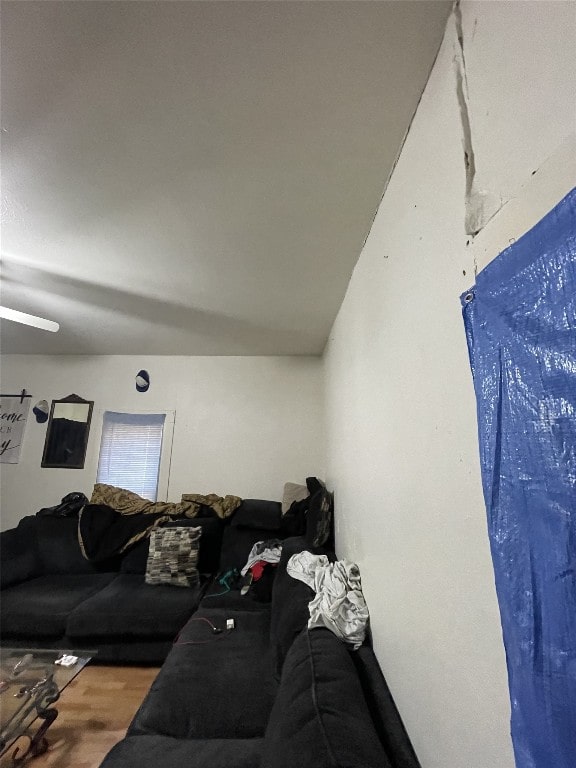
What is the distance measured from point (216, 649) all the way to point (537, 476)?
1983 millimetres

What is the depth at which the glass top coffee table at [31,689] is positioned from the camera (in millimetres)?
1483

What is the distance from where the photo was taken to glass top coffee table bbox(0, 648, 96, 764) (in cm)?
148

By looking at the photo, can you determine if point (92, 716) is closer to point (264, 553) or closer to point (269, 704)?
point (269, 704)

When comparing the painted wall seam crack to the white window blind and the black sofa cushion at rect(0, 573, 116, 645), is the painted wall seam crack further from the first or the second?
the white window blind

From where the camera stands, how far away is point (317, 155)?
4.06 feet

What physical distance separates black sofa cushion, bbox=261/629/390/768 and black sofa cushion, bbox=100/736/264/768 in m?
0.22

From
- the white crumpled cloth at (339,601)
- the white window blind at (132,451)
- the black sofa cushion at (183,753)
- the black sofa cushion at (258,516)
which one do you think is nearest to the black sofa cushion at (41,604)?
the white window blind at (132,451)

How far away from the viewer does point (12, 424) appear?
3.65 metres

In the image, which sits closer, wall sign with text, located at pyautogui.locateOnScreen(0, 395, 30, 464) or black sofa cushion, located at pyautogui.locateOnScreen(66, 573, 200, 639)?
black sofa cushion, located at pyautogui.locateOnScreen(66, 573, 200, 639)

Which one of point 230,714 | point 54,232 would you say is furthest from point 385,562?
point 54,232

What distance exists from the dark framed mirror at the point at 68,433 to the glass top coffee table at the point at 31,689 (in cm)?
184

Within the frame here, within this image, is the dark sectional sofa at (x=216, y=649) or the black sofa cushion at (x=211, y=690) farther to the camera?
the black sofa cushion at (x=211, y=690)

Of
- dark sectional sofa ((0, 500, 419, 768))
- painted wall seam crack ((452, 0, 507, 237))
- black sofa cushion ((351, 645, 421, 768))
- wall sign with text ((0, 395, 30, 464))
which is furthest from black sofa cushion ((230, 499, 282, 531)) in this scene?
painted wall seam crack ((452, 0, 507, 237))

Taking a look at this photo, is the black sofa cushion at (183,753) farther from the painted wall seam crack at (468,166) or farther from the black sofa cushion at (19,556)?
the black sofa cushion at (19,556)
